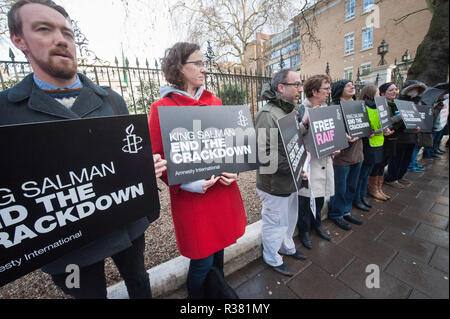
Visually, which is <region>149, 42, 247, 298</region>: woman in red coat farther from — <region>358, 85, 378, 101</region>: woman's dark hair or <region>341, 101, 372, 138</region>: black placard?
<region>358, 85, 378, 101</region>: woman's dark hair

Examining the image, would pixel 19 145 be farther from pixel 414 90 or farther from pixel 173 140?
pixel 414 90

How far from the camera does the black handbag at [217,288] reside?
2.63ft

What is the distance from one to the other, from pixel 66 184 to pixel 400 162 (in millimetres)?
5180

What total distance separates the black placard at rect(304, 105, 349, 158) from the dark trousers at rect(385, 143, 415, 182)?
7.54 ft

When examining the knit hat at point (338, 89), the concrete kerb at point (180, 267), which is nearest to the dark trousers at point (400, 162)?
the knit hat at point (338, 89)

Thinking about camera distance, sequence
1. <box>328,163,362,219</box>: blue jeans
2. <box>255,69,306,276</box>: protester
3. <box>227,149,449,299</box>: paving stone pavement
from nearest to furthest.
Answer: <box>227,149,449,299</box>: paving stone pavement, <box>255,69,306,276</box>: protester, <box>328,163,362,219</box>: blue jeans

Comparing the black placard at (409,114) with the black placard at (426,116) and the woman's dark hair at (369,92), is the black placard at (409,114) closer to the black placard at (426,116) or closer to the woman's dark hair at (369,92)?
the black placard at (426,116)

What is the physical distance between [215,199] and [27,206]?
1.06 m

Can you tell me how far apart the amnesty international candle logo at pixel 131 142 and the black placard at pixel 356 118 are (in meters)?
2.51

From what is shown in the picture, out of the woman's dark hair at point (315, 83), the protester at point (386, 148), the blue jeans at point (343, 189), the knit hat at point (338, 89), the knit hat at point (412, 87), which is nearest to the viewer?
the woman's dark hair at point (315, 83)

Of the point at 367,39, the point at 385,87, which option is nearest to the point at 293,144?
the point at 385,87

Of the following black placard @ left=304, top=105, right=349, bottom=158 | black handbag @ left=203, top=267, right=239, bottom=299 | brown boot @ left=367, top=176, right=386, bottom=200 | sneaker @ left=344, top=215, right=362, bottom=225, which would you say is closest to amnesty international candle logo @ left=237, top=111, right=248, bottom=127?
black placard @ left=304, top=105, right=349, bottom=158

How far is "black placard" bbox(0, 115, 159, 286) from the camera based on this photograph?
82 centimetres
